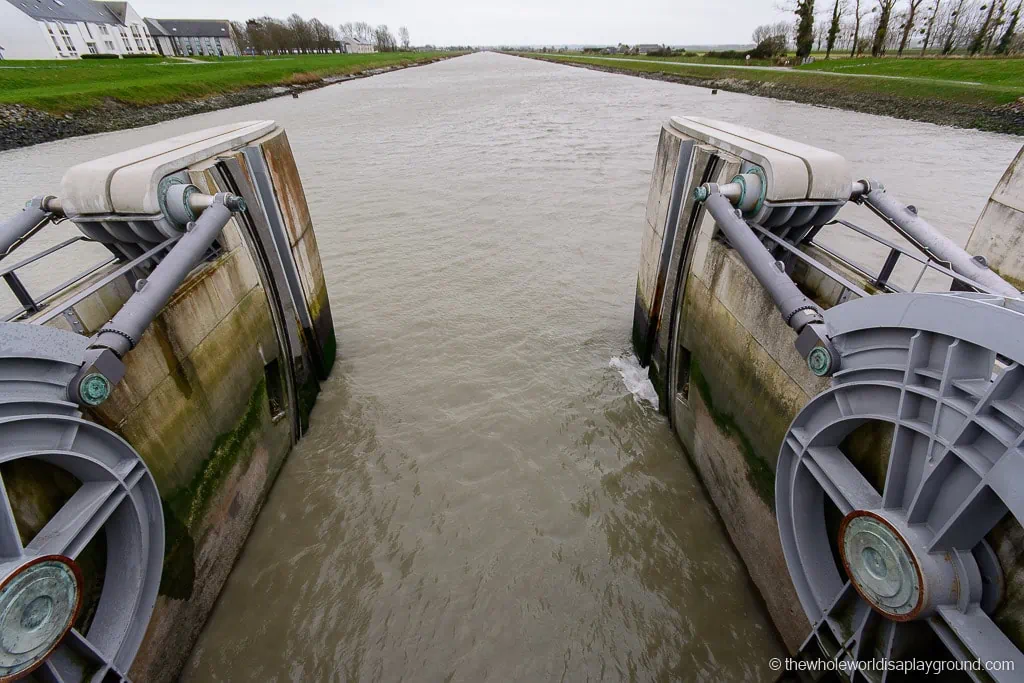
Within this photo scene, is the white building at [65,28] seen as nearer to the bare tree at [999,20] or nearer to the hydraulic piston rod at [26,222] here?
the hydraulic piston rod at [26,222]

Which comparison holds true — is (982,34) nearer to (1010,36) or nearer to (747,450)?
(1010,36)

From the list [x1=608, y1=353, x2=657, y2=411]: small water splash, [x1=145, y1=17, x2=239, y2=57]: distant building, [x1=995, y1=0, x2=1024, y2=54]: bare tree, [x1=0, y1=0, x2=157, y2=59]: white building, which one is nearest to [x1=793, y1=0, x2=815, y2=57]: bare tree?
[x1=995, y1=0, x2=1024, y2=54]: bare tree

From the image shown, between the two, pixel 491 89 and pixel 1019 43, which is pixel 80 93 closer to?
pixel 491 89

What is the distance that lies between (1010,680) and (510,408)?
245 inches

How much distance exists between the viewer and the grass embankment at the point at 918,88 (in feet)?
86.6

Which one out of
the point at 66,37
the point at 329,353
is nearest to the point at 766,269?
the point at 329,353

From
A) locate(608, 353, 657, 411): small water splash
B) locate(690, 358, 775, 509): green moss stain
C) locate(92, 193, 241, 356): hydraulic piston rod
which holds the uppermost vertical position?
locate(92, 193, 241, 356): hydraulic piston rod

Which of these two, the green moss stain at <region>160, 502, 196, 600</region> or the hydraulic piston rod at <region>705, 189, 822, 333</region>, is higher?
the hydraulic piston rod at <region>705, 189, 822, 333</region>

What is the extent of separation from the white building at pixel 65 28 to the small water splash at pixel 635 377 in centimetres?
9756

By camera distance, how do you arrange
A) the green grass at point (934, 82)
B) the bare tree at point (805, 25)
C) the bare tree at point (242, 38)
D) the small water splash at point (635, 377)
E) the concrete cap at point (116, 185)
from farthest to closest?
the bare tree at point (242, 38) < the bare tree at point (805, 25) < the green grass at point (934, 82) < the small water splash at point (635, 377) < the concrete cap at point (116, 185)

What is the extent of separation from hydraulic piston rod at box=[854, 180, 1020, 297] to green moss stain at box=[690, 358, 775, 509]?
2699mm

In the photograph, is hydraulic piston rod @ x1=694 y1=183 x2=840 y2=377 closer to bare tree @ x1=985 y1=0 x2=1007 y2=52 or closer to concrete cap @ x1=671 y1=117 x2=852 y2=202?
concrete cap @ x1=671 y1=117 x2=852 y2=202

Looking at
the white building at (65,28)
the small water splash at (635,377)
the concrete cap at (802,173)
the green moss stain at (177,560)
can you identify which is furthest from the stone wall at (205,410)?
the white building at (65,28)

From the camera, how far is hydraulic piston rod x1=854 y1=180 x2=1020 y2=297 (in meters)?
4.99
